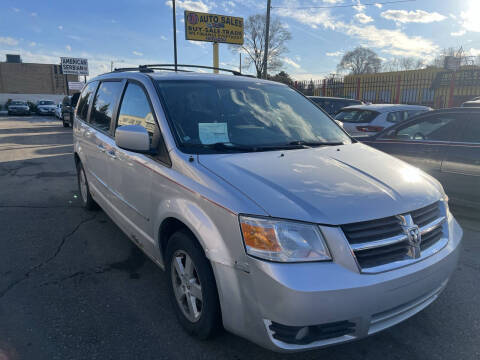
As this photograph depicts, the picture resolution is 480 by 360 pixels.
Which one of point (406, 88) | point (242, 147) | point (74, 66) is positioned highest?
point (74, 66)

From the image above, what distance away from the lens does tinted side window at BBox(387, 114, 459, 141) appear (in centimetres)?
483

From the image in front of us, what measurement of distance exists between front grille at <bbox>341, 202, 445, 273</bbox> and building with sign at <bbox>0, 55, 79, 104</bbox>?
233 feet

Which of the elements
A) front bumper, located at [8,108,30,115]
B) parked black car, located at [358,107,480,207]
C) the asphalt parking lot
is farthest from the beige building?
parked black car, located at [358,107,480,207]

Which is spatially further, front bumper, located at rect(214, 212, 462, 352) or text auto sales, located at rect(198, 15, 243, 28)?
text auto sales, located at rect(198, 15, 243, 28)

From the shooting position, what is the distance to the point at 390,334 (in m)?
2.50

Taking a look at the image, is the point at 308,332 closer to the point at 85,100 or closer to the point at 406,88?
the point at 85,100

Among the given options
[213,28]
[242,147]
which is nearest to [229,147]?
[242,147]

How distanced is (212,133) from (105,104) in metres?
1.86

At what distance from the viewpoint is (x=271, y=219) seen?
187cm

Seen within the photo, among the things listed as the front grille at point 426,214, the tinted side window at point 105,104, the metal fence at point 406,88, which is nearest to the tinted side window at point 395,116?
the front grille at point 426,214

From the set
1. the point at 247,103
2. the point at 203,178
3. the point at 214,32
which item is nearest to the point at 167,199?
the point at 203,178

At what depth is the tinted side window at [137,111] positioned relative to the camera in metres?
2.80

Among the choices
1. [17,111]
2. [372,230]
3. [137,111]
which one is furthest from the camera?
[17,111]

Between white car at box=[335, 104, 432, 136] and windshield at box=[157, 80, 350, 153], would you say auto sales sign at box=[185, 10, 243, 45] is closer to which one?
white car at box=[335, 104, 432, 136]
